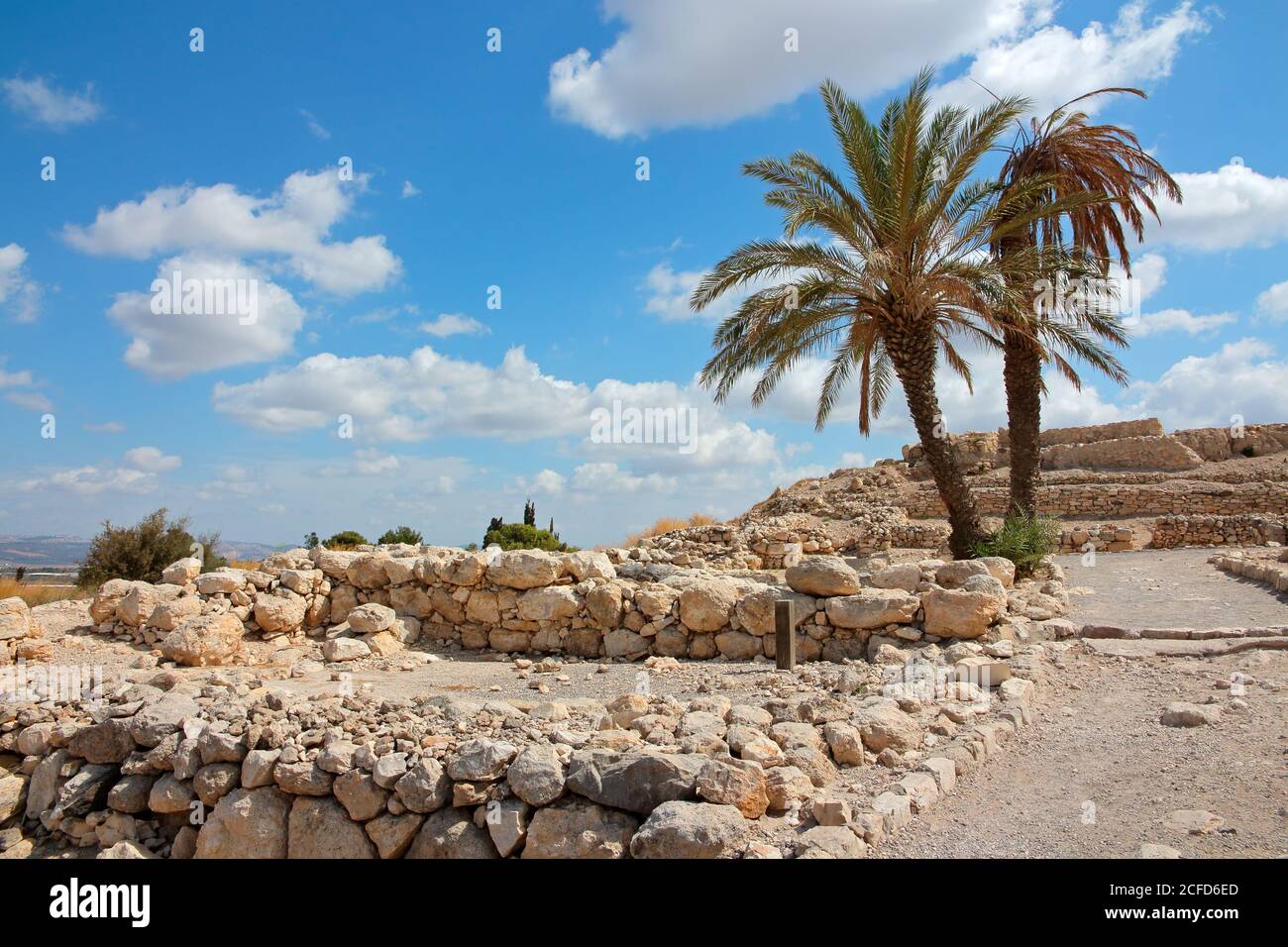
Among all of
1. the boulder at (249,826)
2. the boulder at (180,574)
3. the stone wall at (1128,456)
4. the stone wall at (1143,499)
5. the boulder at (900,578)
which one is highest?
the stone wall at (1128,456)

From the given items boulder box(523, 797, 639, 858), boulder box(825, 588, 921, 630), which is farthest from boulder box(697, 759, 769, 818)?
boulder box(825, 588, 921, 630)

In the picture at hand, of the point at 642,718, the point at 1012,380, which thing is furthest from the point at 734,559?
the point at 642,718

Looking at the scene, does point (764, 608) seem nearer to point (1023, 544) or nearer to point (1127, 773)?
point (1127, 773)

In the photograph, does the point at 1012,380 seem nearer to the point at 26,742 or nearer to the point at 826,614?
the point at 826,614

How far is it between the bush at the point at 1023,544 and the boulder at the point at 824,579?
3.89 meters

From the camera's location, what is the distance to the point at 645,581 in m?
10.6

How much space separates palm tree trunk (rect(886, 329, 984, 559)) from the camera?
12.1 metres

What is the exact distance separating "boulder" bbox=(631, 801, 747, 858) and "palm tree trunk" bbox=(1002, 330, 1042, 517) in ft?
37.2

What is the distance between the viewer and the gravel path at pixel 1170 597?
835 cm

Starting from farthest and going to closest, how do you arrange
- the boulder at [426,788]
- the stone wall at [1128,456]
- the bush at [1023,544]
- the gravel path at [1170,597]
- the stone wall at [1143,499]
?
the stone wall at [1128,456], the stone wall at [1143,499], the bush at [1023,544], the gravel path at [1170,597], the boulder at [426,788]

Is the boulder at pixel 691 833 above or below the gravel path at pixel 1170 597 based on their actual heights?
below

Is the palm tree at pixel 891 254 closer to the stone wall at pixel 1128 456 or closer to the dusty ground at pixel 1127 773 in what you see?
the dusty ground at pixel 1127 773

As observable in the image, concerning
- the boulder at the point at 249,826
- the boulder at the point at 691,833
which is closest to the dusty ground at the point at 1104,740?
the boulder at the point at 691,833

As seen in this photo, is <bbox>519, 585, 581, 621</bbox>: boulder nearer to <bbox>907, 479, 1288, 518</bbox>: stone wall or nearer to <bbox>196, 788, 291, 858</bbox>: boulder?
<bbox>196, 788, 291, 858</bbox>: boulder
